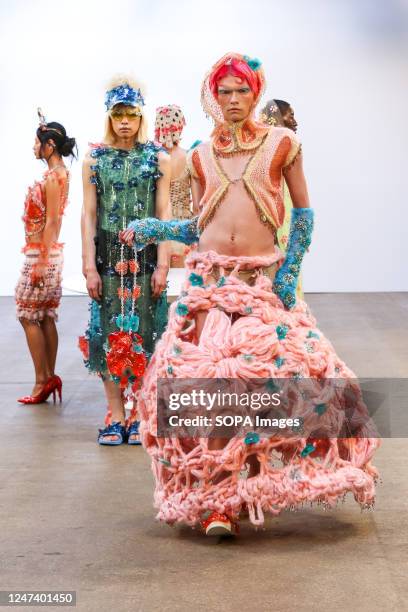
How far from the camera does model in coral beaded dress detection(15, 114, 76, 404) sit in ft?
19.2

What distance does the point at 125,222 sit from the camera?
503 cm

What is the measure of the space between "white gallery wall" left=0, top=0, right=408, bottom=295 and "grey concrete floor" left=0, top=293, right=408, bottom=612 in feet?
21.6

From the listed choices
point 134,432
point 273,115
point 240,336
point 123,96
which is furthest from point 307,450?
point 273,115

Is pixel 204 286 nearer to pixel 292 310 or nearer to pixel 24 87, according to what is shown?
pixel 292 310

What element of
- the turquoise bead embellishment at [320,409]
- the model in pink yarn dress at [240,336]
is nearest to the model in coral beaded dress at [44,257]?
the model in pink yarn dress at [240,336]

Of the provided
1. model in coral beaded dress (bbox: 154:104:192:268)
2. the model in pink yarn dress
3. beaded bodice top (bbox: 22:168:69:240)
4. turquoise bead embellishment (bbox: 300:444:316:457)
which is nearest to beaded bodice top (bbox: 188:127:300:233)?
the model in pink yarn dress

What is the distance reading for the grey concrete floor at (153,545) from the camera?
10.2 feet

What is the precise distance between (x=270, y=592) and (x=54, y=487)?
1441 mm

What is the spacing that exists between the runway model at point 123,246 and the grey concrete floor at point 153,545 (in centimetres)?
37

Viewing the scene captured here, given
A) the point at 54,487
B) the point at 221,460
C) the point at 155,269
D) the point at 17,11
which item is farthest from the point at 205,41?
the point at 221,460

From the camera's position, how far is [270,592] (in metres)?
3.11

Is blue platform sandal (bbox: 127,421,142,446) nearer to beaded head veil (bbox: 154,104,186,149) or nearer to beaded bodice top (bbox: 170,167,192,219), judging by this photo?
beaded bodice top (bbox: 170,167,192,219)

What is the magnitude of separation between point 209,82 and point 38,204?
7.10 ft

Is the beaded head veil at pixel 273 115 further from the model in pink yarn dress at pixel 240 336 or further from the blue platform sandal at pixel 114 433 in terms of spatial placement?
the model in pink yarn dress at pixel 240 336
